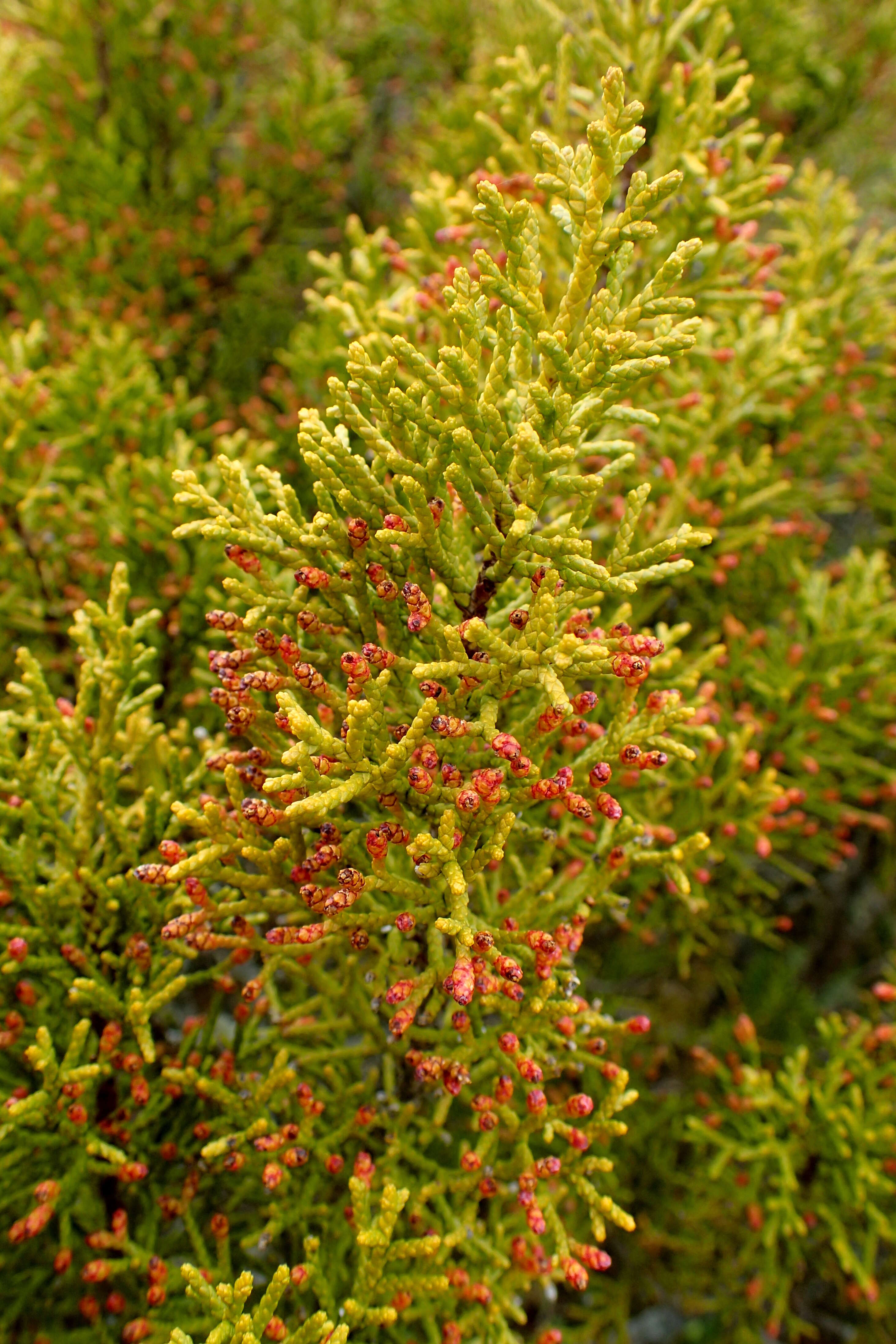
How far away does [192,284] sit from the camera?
21.9ft

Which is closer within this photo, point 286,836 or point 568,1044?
point 286,836

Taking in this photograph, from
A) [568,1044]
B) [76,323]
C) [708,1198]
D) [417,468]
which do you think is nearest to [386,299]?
[417,468]

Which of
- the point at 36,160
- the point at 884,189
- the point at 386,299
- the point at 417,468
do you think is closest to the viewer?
A: the point at 417,468

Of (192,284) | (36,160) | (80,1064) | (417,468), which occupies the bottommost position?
(80,1064)

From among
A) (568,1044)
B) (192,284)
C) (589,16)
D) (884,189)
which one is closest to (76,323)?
(192,284)

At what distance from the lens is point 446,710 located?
7.57 feet

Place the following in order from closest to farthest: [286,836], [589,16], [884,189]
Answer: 1. [286,836]
2. [589,16]
3. [884,189]

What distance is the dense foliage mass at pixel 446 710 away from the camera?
2.17 metres

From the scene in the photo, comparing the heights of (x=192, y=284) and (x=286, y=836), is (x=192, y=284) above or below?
above

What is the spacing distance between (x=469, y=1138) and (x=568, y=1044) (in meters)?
1.30

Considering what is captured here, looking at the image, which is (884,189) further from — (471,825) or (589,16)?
(471,825)

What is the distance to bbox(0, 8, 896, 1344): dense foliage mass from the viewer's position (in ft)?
7.12

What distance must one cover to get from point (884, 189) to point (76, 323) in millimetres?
8677

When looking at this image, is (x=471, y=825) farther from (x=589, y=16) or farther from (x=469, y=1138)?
(x=589, y=16)
